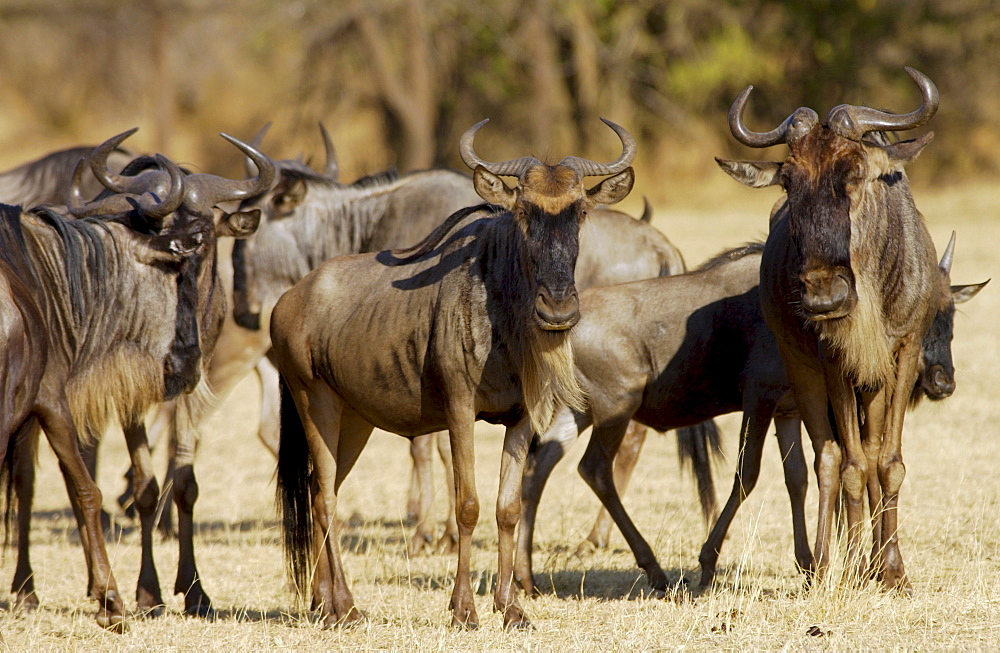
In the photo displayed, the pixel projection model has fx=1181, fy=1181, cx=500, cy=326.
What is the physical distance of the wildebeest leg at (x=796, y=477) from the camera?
5820mm

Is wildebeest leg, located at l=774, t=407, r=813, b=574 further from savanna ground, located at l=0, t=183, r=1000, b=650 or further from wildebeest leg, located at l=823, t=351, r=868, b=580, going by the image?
wildebeest leg, located at l=823, t=351, r=868, b=580

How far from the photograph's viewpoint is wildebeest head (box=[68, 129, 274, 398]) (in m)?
6.00

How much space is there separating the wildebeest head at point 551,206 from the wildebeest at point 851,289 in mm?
671

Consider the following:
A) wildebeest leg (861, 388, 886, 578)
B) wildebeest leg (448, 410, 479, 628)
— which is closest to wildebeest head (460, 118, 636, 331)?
wildebeest leg (448, 410, 479, 628)

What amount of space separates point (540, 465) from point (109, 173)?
285 centimetres

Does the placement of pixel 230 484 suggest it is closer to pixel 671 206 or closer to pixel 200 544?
pixel 200 544

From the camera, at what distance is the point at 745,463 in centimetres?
597

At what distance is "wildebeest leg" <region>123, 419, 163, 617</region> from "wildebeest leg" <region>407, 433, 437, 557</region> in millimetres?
1726

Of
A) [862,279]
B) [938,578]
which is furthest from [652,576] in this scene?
[862,279]

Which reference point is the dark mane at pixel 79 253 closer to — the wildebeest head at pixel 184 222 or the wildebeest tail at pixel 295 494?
the wildebeest head at pixel 184 222

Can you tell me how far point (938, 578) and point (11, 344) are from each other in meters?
4.35

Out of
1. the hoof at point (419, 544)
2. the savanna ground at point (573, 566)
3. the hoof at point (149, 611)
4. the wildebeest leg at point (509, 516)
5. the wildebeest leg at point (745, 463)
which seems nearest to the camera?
the savanna ground at point (573, 566)

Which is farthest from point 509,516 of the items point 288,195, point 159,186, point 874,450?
point 288,195

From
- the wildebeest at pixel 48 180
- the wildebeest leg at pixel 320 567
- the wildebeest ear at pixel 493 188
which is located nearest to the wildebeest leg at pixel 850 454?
the wildebeest ear at pixel 493 188
